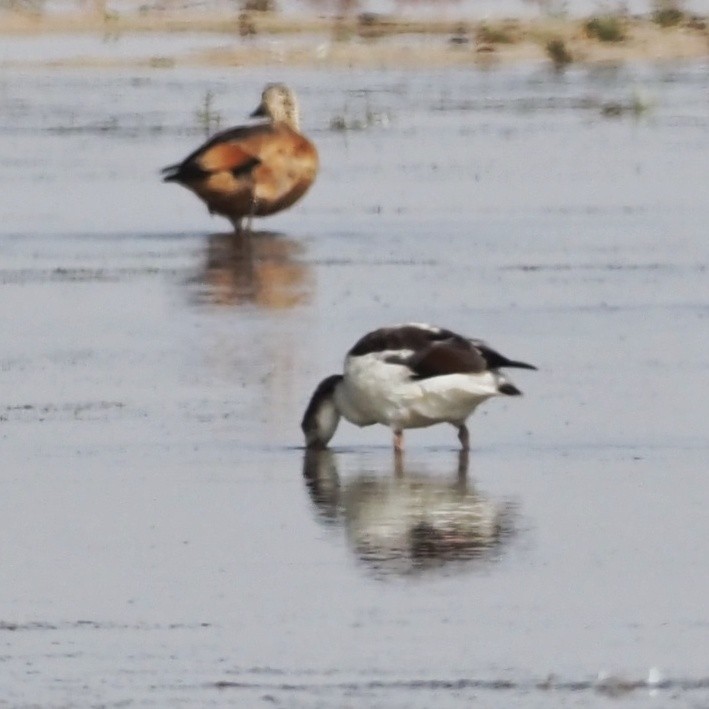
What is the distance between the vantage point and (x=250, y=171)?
19594mm

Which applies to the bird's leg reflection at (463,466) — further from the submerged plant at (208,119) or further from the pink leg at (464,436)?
the submerged plant at (208,119)

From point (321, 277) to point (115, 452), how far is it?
19.1 feet

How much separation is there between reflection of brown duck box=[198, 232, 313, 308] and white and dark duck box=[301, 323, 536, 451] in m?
4.25

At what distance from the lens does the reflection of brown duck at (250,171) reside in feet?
63.9

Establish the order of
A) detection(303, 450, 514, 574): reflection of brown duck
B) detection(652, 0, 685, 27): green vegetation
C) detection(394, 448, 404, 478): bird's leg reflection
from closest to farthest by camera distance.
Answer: detection(303, 450, 514, 574): reflection of brown duck → detection(394, 448, 404, 478): bird's leg reflection → detection(652, 0, 685, 27): green vegetation

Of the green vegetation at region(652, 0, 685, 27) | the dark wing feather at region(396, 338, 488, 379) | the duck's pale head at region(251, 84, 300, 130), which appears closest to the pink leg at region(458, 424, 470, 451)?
the dark wing feather at region(396, 338, 488, 379)

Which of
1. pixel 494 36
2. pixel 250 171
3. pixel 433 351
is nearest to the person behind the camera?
pixel 433 351

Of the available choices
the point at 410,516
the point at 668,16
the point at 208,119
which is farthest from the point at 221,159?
the point at 668,16

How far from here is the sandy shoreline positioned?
123 feet

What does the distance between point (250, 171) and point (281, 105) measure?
2.17m

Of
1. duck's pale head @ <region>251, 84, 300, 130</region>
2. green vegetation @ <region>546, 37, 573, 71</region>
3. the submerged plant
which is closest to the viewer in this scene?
duck's pale head @ <region>251, 84, 300, 130</region>

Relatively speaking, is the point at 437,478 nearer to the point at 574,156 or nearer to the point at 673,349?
the point at 673,349

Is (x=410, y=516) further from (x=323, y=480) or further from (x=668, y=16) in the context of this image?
(x=668, y=16)

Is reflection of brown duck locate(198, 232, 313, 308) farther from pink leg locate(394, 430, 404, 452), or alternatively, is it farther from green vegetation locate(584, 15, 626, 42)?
green vegetation locate(584, 15, 626, 42)
